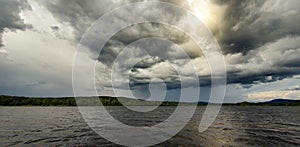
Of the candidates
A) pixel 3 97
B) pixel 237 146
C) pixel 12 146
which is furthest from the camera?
pixel 3 97

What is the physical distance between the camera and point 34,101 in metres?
198

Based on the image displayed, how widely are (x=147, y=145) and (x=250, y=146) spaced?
1121 cm

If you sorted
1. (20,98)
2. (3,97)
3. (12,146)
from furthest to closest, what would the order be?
1. (20,98)
2. (3,97)
3. (12,146)

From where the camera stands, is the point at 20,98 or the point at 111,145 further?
the point at 20,98

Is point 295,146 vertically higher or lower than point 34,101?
lower

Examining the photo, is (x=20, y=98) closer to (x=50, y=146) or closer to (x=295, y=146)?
(x=50, y=146)

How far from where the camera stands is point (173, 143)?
21.3 m

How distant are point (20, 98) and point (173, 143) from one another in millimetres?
221315

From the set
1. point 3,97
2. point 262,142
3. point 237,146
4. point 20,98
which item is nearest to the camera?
point 237,146

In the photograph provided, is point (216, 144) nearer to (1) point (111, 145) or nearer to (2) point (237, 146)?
(2) point (237, 146)

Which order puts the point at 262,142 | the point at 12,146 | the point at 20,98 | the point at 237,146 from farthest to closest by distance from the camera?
the point at 20,98
the point at 262,142
the point at 237,146
the point at 12,146

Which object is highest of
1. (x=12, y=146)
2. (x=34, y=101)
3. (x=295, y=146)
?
(x=34, y=101)

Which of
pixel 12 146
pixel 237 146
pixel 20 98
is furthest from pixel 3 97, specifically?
pixel 237 146

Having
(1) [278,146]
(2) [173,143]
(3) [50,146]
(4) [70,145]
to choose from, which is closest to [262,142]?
(1) [278,146]
